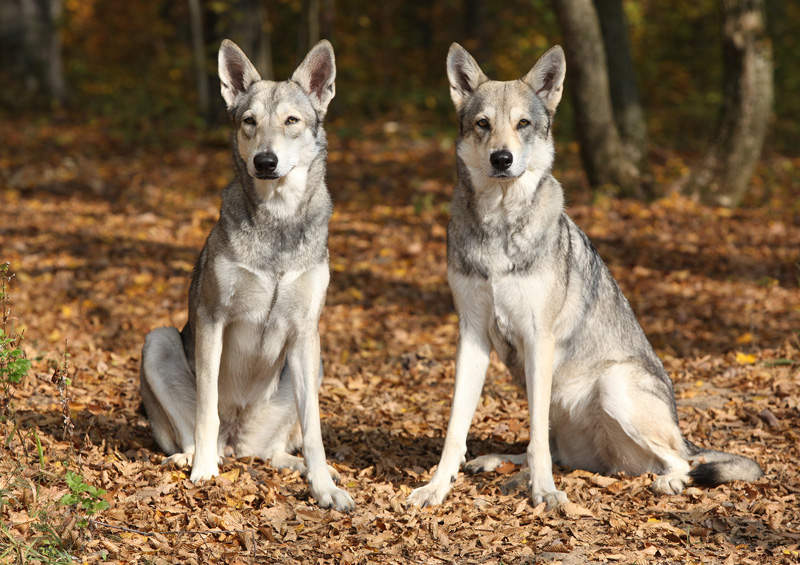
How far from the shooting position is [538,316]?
5.09 meters

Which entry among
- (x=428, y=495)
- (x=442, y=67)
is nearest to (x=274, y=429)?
(x=428, y=495)

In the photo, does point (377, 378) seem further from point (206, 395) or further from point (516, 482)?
point (206, 395)

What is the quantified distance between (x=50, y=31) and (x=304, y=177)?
675 inches

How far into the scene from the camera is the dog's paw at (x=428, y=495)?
5090mm

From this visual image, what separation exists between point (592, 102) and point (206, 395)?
9.30 metres

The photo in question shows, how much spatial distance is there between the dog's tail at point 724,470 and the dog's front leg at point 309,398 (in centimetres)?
227

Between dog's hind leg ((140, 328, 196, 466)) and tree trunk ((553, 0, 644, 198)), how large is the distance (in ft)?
29.2

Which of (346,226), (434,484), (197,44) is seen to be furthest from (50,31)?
(434,484)

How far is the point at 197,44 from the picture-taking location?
17.2 meters

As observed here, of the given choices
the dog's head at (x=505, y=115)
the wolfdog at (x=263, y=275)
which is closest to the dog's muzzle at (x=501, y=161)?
the dog's head at (x=505, y=115)

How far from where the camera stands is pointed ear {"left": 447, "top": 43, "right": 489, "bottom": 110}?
5.38 metres

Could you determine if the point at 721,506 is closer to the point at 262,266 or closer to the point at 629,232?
the point at 262,266

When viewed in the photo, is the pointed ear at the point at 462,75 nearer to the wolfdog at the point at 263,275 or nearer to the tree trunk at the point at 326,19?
the wolfdog at the point at 263,275

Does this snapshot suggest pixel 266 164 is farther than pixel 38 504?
Yes
